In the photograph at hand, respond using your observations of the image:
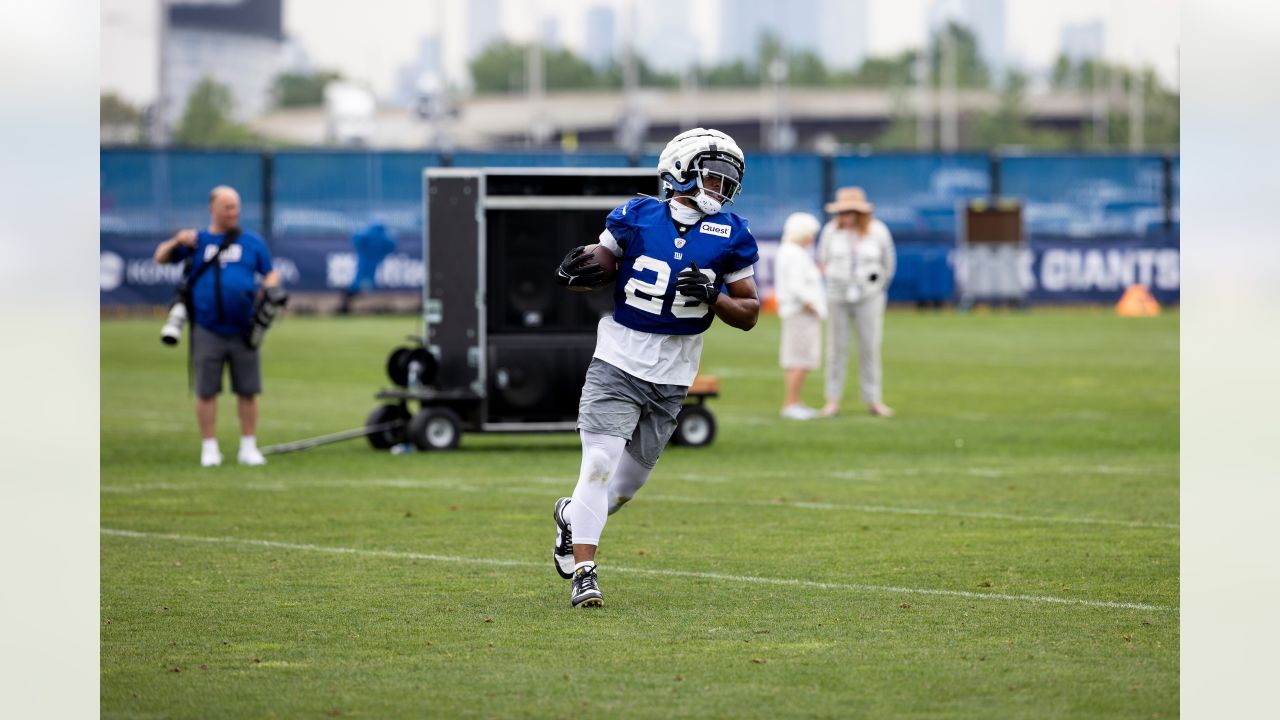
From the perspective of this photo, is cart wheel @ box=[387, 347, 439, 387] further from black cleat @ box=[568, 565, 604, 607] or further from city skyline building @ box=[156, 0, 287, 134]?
city skyline building @ box=[156, 0, 287, 134]

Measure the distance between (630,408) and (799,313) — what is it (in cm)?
1084

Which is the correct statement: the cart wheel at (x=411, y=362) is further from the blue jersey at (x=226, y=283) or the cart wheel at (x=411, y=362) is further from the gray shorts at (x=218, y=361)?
the blue jersey at (x=226, y=283)

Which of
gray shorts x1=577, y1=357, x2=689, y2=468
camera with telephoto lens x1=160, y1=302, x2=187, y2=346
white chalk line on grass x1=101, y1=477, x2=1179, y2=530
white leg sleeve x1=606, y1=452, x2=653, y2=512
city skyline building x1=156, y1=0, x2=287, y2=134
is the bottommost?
white chalk line on grass x1=101, y1=477, x2=1179, y2=530

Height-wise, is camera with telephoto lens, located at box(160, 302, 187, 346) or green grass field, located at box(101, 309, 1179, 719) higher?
camera with telephoto lens, located at box(160, 302, 187, 346)

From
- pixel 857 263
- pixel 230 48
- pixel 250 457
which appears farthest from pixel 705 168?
pixel 230 48

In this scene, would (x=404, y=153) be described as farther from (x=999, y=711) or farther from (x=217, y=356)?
(x=999, y=711)

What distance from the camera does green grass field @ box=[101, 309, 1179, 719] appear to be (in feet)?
23.2

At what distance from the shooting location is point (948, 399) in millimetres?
21891

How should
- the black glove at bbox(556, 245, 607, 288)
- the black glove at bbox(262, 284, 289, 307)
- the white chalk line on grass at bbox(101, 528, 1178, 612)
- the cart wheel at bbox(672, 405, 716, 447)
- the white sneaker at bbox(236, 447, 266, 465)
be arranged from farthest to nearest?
the cart wheel at bbox(672, 405, 716, 447) → the white sneaker at bbox(236, 447, 266, 465) → the black glove at bbox(262, 284, 289, 307) → the white chalk line on grass at bbox(101, 528, 1178, 612) → the black glove at bbox(556, 245, 607, 288)

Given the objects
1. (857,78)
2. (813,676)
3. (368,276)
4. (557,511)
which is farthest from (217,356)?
(857,78)

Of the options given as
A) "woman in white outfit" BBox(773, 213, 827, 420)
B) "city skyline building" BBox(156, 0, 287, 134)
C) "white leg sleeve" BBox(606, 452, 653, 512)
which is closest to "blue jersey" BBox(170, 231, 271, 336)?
"woman in white outfit" BBox(773, 213, 827, 420)

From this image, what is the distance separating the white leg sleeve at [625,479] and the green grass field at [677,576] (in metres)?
0.49

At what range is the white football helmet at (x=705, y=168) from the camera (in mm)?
8898

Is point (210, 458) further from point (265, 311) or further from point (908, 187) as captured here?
point (908, 187)
